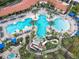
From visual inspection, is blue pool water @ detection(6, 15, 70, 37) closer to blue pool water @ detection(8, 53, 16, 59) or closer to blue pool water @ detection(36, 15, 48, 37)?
blue pool water @ detection(36, 15, 48, 37)

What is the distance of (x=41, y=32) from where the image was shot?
768 inches

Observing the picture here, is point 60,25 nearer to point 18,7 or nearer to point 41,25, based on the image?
point 41,25

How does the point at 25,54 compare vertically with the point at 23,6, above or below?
below

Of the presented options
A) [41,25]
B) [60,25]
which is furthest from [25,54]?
[60,25]

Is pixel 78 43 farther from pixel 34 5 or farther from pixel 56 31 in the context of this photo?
pixel 34 5

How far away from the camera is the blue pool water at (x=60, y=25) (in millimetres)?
19875

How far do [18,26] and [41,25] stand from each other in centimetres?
165

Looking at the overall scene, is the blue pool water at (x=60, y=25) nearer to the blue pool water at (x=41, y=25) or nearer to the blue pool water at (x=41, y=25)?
the blue pool water at (x=41, y=25)

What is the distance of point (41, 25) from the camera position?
20.1 m

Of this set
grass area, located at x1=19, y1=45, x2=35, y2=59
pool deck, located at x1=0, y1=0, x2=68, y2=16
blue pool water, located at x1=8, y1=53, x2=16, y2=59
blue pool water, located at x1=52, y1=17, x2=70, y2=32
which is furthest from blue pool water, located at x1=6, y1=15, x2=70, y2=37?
blue pool water, located at x1=8, y1=53, x2=16, y2=59

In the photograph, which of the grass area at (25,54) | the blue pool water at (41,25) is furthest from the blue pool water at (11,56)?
the blue pool water at (41,25)

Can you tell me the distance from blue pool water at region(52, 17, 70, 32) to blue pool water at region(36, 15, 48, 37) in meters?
0.69

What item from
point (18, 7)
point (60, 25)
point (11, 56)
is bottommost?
point (11, 56)

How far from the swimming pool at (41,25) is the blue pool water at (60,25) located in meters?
0.67
